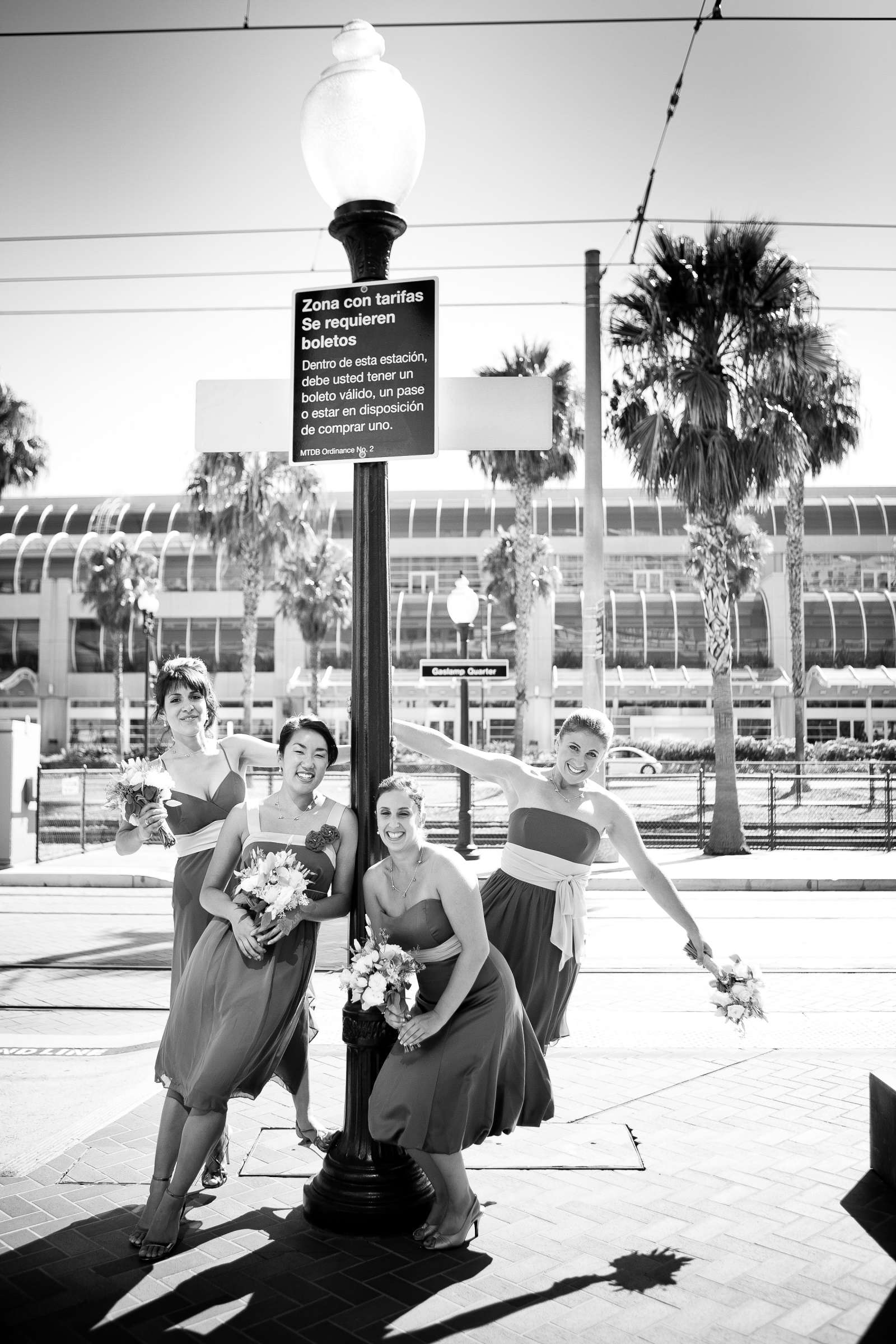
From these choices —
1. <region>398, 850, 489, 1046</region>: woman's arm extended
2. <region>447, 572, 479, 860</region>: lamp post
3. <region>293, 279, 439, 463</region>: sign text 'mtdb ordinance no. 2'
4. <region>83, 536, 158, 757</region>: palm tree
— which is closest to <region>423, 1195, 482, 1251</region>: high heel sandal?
<region>398, 850, 489, 1046</region>: woman's arm extended

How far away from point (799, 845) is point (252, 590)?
61.3ft

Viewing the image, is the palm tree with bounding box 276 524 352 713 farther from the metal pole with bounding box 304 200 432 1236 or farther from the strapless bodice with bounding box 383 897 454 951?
the strapless bodice with bounding box 383 897 454 951

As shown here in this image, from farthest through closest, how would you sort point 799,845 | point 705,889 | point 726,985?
point 799,845 → point 705,889 → point 726,985

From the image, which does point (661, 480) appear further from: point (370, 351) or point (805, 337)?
point (370, 351)

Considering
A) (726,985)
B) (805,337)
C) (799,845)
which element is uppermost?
(805,337)

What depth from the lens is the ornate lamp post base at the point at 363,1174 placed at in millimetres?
4078

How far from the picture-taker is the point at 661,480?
19062 mm

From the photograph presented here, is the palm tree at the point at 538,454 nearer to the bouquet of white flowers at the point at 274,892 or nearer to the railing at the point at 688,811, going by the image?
the railing at the point at 688,811

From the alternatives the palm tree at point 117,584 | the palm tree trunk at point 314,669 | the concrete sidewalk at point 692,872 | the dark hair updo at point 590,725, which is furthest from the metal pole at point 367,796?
the palm tree at point 117,584

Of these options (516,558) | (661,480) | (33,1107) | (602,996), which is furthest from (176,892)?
(516,558)

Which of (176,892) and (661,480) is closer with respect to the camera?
(176,892)

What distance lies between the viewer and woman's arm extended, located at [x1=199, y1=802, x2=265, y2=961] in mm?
3990

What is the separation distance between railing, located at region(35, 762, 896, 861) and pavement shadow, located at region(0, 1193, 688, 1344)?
43.8 ft

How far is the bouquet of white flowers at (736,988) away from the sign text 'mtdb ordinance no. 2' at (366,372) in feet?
7.56
